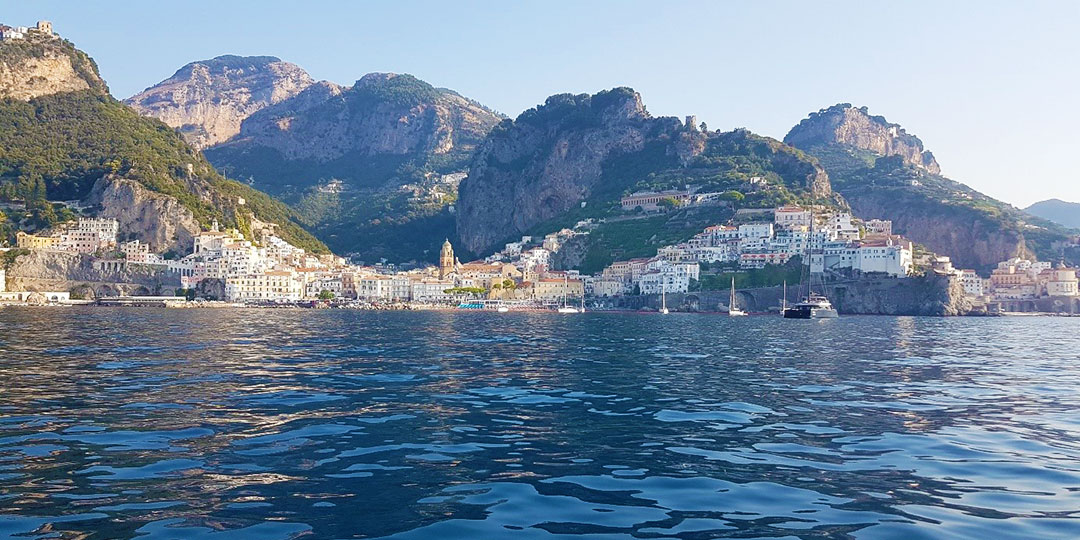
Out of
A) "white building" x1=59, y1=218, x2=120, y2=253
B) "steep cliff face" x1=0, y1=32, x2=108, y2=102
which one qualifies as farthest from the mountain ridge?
"white building" x1=59, y1=218, x2=120, y2=253

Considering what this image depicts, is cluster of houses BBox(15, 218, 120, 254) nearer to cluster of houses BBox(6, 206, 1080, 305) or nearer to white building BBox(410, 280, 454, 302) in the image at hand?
cluster of houses BBox(6, 206, 1080, 305)

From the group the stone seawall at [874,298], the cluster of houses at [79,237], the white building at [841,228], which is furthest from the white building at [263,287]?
the white building at [841,228]

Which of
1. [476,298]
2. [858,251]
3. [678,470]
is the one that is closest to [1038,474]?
[678,470]

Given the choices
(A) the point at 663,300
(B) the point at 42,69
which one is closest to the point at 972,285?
(A) the point at 663,300

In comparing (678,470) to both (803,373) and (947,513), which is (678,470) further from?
(803,373)

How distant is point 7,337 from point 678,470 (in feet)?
123

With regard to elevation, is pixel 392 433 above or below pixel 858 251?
below

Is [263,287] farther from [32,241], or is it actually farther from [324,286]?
[32,241]

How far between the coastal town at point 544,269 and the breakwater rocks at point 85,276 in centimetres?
71

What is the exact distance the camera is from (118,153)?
511 ft

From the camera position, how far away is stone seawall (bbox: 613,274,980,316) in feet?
411

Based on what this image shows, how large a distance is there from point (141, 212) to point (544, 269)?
7886cm

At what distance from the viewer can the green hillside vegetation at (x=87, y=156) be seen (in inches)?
5714

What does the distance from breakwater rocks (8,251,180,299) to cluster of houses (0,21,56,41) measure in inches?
2950
